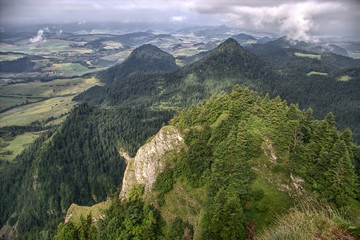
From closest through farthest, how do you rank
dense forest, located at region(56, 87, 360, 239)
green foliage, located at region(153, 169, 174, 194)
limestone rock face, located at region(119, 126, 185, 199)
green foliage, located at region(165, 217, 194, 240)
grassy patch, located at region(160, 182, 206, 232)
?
dense forest, located at region(56, 87, 360, 239) → green foliage, located at region(165, 217, 194, 240) → grassy patch, located at region(160, 182, 206, 232) → green foliage, located at region(153, 169, 174, 194) → limestone rock face, located at region(119, 126, 185, 199)

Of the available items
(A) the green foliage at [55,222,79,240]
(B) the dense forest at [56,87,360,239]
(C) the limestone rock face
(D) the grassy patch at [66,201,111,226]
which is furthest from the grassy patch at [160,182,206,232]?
(A) the green foliage at [55,222,79,240]

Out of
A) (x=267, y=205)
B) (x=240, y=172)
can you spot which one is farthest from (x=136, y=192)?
(x=267, y=205)

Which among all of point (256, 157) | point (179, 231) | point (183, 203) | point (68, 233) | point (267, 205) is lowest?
point (68, 233)

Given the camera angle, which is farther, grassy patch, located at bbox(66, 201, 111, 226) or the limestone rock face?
grassy patch, located at bbox(66, 201, 111, 226)

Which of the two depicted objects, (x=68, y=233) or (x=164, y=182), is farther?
(x=68, y=233)

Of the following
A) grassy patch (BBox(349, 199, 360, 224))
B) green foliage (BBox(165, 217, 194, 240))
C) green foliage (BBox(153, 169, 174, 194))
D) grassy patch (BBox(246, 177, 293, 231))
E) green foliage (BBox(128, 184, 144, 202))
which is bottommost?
green foliage (BBox(128, 184, 144, 202))

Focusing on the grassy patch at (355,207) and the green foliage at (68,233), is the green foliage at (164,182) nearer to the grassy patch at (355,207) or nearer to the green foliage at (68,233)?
the green foliage at (68,233)

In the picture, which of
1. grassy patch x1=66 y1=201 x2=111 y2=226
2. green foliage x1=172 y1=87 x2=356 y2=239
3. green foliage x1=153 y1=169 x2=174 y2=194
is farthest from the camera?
grassy patch x1=66 y1=201 x2=111 y2=226

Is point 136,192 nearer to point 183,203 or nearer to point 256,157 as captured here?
point 183,203

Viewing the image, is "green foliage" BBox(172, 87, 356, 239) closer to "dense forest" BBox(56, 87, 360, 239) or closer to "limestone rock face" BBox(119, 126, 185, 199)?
"dense forest" BBox(56, 87, 360, 239)
